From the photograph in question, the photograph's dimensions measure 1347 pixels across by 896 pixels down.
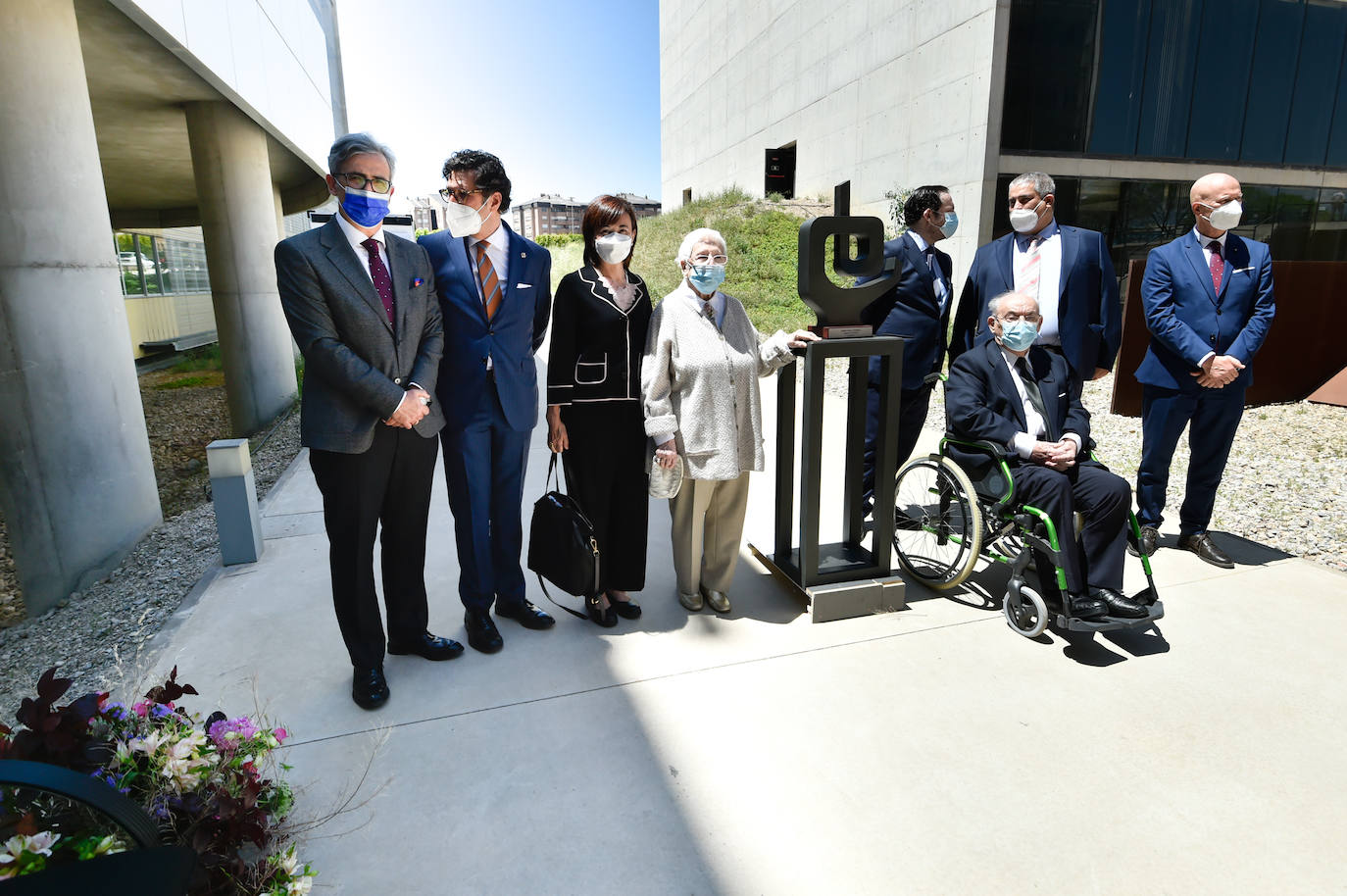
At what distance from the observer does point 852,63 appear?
17156 millimetres

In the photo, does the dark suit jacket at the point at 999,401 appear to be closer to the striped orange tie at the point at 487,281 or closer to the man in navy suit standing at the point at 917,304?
the man in navy suit standing at the point at 917,304

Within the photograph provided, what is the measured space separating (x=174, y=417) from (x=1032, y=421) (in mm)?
11396

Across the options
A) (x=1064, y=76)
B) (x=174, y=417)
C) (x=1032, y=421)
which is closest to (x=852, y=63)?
(x=1064, y=76)

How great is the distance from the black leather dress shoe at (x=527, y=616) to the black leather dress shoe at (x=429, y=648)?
1.01 ft

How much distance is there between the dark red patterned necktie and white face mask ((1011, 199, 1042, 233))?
2766mm

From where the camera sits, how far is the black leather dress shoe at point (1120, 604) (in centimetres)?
276

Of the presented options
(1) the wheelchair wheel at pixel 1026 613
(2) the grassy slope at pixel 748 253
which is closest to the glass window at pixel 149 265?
(2) the grassy slope at pixel 748 253

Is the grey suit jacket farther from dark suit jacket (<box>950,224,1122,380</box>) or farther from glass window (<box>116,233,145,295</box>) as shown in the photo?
glass window (<box>116,233,145,295</box>)

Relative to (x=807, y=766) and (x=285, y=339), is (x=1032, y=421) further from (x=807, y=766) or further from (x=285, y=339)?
(x=285, y=339)

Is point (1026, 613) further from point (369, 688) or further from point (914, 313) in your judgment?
point (369, 688)

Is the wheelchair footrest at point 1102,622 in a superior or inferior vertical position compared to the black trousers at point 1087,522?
inferior

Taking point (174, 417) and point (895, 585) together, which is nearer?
point (895, 585)

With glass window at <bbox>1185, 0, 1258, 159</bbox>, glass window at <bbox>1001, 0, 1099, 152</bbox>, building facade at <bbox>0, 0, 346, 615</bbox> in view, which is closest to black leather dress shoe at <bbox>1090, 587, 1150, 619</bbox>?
building facade at <bbox>0, 0, 346, 615</bbox>

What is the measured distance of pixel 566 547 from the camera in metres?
2.89
